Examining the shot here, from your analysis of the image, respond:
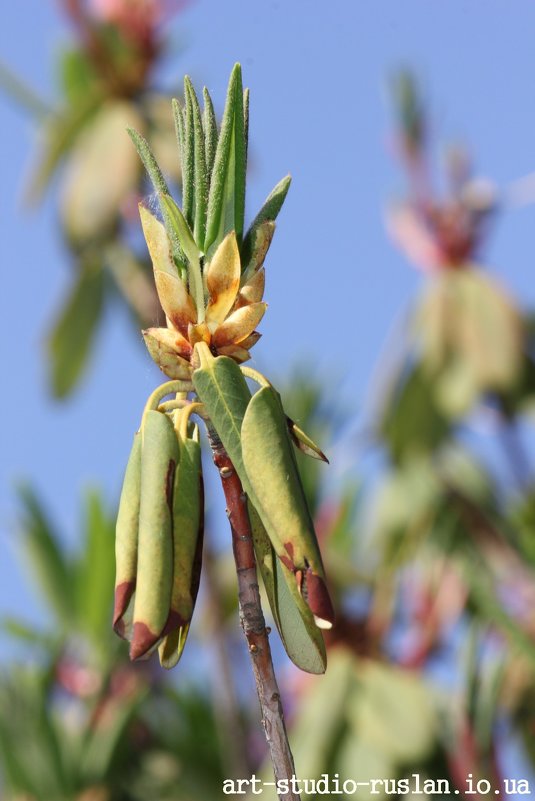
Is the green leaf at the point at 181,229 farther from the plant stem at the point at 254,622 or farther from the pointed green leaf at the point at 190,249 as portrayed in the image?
the plant stem at the point at 254,622

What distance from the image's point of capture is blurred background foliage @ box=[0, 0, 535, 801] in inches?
200

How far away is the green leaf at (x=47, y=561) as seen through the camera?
604 cm

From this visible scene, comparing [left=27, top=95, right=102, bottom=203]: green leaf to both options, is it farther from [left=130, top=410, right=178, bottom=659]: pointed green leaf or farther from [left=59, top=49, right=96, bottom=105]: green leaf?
[left=130, top=410, right=178, bottom=659]: pointed green leaf

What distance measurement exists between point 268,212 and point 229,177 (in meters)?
0.06

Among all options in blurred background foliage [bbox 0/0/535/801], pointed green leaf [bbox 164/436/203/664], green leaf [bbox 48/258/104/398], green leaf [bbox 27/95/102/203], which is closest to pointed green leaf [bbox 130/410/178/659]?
pointed green leaf [bbox 164/436/203/664]

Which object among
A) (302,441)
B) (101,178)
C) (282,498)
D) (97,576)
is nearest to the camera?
(282,498)

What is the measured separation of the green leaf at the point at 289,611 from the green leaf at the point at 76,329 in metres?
5.63

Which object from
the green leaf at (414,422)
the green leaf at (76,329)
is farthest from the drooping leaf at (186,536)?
the green leaf at (414,422)

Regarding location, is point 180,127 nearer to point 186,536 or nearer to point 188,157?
point 188,157

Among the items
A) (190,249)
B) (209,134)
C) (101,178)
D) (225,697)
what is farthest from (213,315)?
(101,178)

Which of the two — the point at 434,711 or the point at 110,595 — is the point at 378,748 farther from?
the point at 110,595

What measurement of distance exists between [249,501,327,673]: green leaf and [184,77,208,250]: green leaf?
0.91 feet

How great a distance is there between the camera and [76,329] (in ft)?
22.0

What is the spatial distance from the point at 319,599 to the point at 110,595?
16.7 feet
